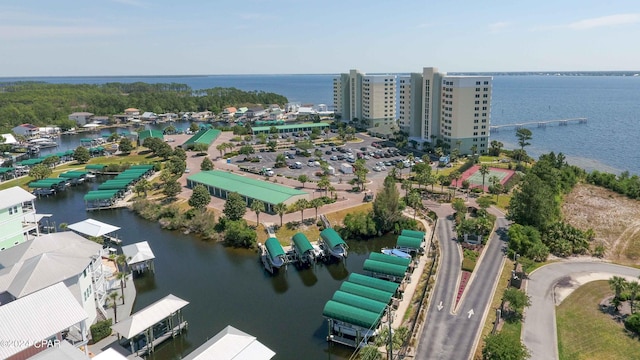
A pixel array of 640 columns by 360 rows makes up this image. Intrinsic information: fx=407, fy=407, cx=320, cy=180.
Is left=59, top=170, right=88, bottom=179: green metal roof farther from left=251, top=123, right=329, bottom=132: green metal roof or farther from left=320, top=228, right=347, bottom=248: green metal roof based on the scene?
left=320, top=228, right=347, bottom=248: green metal roof

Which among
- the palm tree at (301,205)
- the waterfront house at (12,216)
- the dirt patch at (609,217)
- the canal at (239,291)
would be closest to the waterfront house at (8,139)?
the canal at (239,291)

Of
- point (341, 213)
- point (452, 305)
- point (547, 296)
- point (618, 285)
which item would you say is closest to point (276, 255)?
point (341, 213)

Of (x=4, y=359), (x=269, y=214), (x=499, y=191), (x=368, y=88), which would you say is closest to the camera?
(x=4, y=359)

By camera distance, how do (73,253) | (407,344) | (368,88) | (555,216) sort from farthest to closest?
(368,88)
(555,216)
(73,253)
(407,344)

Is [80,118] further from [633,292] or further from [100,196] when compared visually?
[633,292]

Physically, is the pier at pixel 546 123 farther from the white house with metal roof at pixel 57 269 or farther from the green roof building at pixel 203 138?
the white house with metal roof at pixel 57 269

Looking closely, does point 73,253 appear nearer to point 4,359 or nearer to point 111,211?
point 4,359

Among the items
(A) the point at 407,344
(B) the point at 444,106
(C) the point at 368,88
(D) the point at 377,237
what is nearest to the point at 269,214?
(D) the point at 377,237
